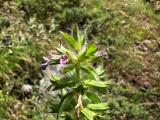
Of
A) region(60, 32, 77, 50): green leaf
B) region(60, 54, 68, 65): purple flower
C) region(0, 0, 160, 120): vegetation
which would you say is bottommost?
region(0, 0, 160, 120): vegetation

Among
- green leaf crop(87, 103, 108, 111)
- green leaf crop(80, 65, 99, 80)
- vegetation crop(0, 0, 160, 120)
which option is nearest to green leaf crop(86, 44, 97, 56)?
green leaf crop(80, 65, 99, 80)

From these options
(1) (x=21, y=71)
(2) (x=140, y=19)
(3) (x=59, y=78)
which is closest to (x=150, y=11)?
(2) (x=140, y=19)

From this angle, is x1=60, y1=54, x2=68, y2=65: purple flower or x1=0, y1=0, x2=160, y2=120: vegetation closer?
x1=60, y1=54, x2=68, y2=65: purple flower

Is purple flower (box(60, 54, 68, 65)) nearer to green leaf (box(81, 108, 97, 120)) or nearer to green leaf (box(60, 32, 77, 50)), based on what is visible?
green leaf (box(60, 32, 77, 50))

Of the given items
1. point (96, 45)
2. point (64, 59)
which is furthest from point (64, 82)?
point (96, 45)

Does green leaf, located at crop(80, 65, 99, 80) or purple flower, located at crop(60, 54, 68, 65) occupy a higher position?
purple flower, located at crop(60, 54, 68, 65)

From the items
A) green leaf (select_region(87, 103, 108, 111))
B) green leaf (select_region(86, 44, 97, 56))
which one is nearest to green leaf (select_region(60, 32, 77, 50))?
green leaf (select_region(86, 44, 97, 56))

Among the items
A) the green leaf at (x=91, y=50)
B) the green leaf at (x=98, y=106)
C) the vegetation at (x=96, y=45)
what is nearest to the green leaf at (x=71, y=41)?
the green leaf at (x=91, y=50)

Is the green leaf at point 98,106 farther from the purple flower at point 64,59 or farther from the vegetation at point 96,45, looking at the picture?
the vegetation at point 96,45
